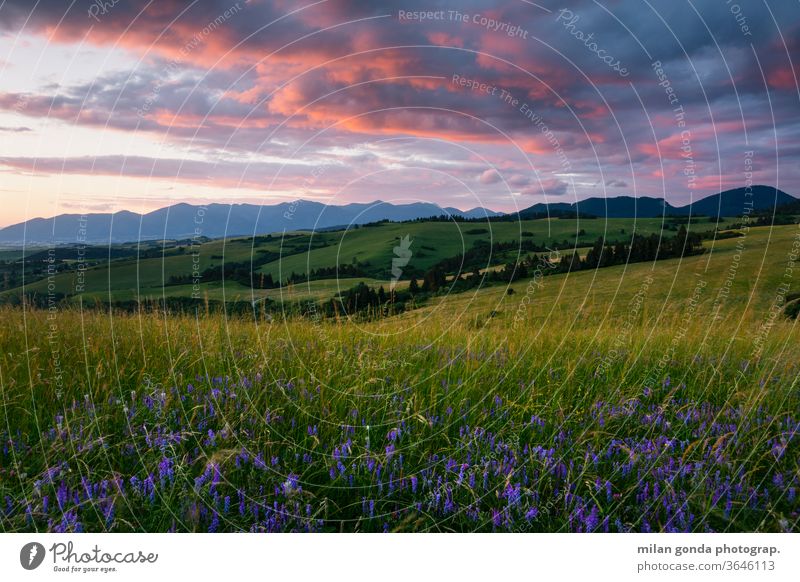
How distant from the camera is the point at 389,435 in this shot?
4.77 m

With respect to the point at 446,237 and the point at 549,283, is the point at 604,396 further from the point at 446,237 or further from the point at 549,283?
the point at 446,237
